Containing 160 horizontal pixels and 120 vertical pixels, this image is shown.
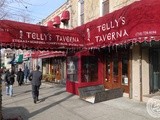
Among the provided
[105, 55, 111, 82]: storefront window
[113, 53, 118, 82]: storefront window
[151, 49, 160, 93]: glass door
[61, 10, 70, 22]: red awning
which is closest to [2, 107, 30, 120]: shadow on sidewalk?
[113, 53, 118, 82]: storefront window

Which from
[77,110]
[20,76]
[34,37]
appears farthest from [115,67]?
[20,76]

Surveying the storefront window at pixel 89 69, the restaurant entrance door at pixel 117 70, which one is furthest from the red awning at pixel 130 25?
the storefront window at pixel 89 69

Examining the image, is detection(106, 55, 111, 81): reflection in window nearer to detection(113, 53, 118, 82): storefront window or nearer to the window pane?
detection(113, 53, 118, 82): storefront window

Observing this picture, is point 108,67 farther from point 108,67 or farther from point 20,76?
point 20,76

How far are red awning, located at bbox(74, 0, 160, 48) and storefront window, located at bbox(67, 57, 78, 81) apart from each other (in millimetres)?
2238

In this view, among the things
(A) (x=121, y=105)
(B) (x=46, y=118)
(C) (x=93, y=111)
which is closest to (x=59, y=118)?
(B) (x=46, y=118)

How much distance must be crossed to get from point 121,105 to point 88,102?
5.85 ft

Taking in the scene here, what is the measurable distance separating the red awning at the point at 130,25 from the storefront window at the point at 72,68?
2.24 m

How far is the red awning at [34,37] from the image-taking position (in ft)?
47.1

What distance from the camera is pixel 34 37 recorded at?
49.8ft

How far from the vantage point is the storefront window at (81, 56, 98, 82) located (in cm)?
1694

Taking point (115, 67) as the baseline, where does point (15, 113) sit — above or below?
below

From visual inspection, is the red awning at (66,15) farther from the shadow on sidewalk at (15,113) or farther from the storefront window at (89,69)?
the shadow on sidewalk at (15,113)

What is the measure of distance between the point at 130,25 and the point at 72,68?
6470 mm
